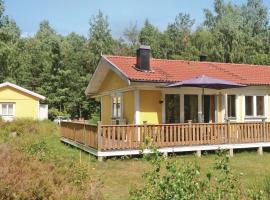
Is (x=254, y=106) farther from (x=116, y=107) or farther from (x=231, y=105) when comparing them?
(x=116, y=107)

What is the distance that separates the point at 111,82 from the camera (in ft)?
69.5

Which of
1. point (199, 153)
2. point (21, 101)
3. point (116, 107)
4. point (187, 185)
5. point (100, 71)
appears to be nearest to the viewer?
point (187, 185)

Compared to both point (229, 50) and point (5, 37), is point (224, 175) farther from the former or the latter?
point (229, 50)

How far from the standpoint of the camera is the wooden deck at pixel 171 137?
46.4ft

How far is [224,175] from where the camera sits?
5383 mm

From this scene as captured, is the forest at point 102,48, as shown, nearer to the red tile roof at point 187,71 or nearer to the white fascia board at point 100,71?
the white fascia board at point 100,71

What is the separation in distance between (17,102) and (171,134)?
23382mm

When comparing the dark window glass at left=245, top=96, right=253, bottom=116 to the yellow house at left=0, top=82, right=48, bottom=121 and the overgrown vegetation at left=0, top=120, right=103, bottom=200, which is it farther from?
the yellow house at left=0, top=82, right=48, bottom=121

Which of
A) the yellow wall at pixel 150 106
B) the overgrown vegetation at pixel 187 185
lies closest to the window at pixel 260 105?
the yellow wall at pixel 150 106

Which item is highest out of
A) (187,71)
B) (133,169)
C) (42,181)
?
(187,71)

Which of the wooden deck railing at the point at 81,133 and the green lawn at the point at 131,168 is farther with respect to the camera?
the wooden deck railing at the point at 81,133

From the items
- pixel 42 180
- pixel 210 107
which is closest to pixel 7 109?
pixel 210 107

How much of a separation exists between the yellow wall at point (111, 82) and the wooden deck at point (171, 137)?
314cm

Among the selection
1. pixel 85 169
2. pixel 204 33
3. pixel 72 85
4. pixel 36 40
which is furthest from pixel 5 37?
pixel 85 169
